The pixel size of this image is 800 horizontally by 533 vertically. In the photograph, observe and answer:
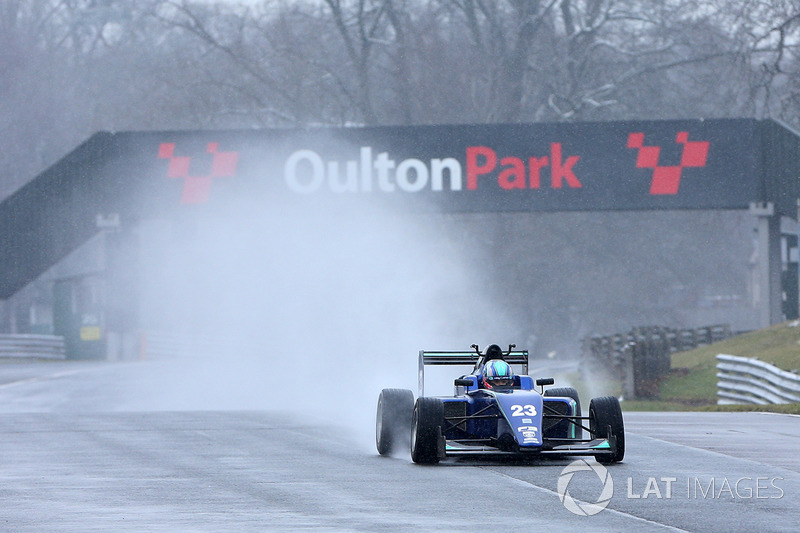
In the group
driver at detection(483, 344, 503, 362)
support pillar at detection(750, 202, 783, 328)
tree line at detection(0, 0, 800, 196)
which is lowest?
driver at detection(483, 344, 503, 362)

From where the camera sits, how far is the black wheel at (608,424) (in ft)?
43.7

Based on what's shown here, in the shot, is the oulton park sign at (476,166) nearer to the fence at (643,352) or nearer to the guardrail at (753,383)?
the fence at (643,352)

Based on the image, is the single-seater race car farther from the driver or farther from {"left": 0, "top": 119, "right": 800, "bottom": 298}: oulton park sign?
{"left": 0, "top": 119, "right": 800, "bottom": 298}: oulton park sign

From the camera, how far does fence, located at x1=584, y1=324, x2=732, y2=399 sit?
107 ft

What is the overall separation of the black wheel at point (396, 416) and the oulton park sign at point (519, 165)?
23514 millimetres

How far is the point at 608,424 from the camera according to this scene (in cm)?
1338

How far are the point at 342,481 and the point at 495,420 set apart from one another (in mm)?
2101

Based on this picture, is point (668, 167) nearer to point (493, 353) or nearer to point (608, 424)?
point (493, 353)

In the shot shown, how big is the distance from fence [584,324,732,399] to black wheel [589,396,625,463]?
19326mm

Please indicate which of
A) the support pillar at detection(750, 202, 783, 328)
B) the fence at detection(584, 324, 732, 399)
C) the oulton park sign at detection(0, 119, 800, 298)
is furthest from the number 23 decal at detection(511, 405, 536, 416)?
the support pillar at detection(750, 202, 783, 328)

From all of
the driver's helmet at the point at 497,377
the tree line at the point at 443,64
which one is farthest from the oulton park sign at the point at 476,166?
the driver's helmet at the point at 497,377

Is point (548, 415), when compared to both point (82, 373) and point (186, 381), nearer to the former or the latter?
point (186, 381)

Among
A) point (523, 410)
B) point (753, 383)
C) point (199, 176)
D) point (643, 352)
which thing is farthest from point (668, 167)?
point (523, 410)

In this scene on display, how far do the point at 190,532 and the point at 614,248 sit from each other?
173 feet
